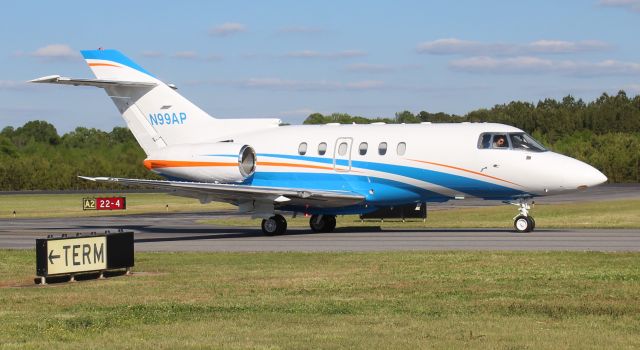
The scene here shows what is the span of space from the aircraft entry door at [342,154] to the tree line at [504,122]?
43548mm

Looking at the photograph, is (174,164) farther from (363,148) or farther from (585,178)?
(585,178)

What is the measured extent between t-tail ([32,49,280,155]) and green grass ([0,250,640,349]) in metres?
14.4

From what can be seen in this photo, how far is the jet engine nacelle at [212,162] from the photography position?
120 feet

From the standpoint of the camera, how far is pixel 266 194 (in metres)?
34.5

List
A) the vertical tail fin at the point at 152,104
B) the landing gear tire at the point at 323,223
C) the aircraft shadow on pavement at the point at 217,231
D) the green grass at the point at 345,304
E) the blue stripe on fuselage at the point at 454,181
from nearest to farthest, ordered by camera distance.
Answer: the green grass at the point at 345,304
the blue stripe on fuselage at the point at 454,181
the aircraft shadow on pavement at the point at 217,231
the landing gear tire at the point at 323,223
the vertical tail fin at the point at 152,104

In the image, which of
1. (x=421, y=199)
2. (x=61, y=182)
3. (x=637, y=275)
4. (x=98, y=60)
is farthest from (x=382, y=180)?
(x=61, y=182)

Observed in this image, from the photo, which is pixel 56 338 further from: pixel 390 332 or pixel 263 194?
pixel 263 194

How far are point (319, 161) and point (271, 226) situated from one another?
277 cm

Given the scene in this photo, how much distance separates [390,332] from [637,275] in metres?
7.95

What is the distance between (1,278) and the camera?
22.1 meters

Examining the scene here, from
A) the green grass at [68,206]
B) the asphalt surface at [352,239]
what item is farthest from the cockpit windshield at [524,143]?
the green grass at [68,206]

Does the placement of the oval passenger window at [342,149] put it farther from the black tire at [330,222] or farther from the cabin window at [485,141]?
the cabin window at [485,141]

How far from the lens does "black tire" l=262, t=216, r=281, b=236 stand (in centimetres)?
3594

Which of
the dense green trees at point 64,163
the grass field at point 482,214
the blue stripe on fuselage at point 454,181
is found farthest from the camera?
the dense green trees at point 64,163
